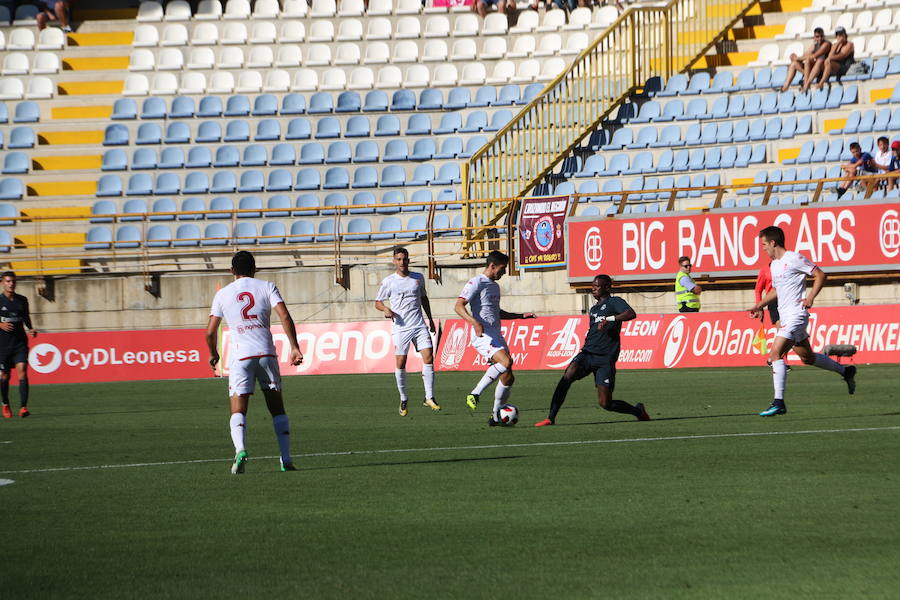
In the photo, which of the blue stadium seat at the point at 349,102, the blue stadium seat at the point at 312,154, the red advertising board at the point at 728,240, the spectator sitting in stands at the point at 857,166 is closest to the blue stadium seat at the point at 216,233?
the blue stadium seat at the point at 312,154

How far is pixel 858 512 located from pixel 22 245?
26910 mm

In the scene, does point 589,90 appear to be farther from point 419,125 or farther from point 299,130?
point 299,130

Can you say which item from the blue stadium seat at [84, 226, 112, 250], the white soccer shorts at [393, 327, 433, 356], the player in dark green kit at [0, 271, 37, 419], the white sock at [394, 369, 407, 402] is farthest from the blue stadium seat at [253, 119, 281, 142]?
the white sock at [394, 369, 407, 402]

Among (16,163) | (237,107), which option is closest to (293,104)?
(237,107)

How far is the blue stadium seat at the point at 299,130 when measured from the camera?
34938 millimetres

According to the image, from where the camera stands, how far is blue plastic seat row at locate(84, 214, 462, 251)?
31.6 meters

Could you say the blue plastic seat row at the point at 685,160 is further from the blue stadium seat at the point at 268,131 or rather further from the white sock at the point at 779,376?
the white sock at the point at 779,376

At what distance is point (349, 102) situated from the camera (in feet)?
117

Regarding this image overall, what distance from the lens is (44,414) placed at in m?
18.5

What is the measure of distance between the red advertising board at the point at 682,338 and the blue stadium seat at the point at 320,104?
9755mm

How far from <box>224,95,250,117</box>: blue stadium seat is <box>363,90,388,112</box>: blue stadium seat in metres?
3.30

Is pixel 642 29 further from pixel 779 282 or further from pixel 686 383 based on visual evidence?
pixel 779 282

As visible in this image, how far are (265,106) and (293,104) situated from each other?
0.78 meters

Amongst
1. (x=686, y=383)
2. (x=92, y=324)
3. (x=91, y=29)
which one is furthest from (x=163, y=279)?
(x=686, y=383)
